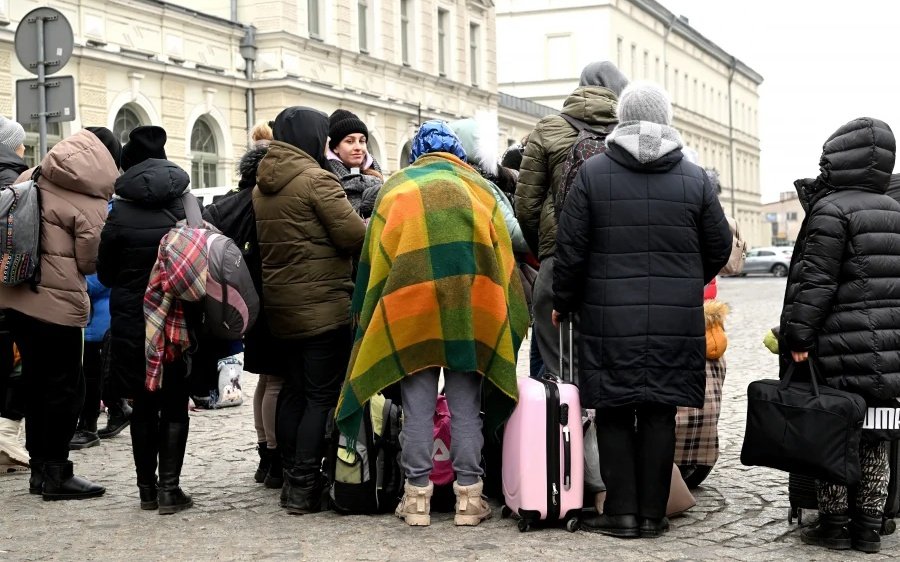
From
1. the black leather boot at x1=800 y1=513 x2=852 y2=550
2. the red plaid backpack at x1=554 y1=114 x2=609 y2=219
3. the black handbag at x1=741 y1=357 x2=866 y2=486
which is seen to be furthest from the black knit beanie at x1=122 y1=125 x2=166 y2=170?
the black leather boot at x1=800 y1=513 x2=852 y2=550

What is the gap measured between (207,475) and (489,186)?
243 centimetres

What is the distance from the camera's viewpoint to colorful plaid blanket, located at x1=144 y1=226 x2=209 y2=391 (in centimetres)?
575

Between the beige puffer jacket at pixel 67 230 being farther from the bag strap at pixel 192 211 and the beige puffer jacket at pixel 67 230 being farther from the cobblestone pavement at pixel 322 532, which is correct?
the cobblestone pavement at pixel 322 532

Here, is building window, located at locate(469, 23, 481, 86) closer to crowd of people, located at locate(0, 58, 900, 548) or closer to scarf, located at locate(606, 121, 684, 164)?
crowd of people, located at locate(0, 58, 900, 548)

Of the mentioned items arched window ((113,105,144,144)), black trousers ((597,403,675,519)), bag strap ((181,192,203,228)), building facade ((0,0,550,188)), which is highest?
building facade ((0,0,550,188))

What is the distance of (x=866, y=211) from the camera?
16.8 feet

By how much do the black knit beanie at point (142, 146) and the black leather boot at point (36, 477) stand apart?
5.28 feet

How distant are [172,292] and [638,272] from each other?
6.95 ft

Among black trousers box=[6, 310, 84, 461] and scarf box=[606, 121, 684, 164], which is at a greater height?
scarf box=[606, 121, 684, 164]

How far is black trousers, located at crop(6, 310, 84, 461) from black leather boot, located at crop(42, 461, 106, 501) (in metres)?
0.05

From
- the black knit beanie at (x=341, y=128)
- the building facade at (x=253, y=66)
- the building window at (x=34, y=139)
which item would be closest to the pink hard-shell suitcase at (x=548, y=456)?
the black knit beanie at (x=341, y=128)

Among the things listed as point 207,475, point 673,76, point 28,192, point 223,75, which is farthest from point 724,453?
point 673,76

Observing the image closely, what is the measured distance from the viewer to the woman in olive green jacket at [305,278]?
A: 19.5ft

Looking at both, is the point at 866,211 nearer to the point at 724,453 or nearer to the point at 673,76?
the point at 724,453
